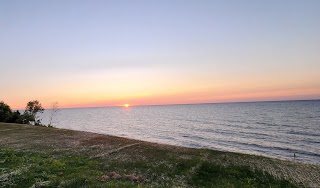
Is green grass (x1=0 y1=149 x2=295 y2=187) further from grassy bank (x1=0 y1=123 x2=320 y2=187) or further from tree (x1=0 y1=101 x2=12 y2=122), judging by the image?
tree (x1=0 y1=101 x2=12 y2=122)

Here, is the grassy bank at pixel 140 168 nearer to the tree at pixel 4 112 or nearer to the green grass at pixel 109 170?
the green grass at pixel 109 170

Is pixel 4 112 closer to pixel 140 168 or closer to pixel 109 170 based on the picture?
pixel 109 170

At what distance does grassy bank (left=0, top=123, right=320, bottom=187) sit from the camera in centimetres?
2352

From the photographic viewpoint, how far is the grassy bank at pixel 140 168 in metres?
23.5

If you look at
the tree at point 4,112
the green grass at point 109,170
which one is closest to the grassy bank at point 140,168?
the green grass at point 109,170

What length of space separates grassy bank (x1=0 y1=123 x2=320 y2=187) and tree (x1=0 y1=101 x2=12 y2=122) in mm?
52280

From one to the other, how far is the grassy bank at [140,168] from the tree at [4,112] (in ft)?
172

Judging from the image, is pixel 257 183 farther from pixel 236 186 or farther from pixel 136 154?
pixel 136 154

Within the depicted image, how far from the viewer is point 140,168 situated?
95.7ft

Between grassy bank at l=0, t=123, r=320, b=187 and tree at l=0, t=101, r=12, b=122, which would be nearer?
grassy bank at l=0, t=123, r=320, b=187

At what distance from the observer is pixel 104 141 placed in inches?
1812

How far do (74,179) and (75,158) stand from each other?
31.5ft

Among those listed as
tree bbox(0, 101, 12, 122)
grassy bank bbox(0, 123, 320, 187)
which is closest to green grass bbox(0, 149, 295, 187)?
grassy bank bbox(0, 123, 320, 187)

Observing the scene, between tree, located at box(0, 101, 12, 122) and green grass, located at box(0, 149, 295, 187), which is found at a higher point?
tree, located at box(0, 101, 12, 122)
